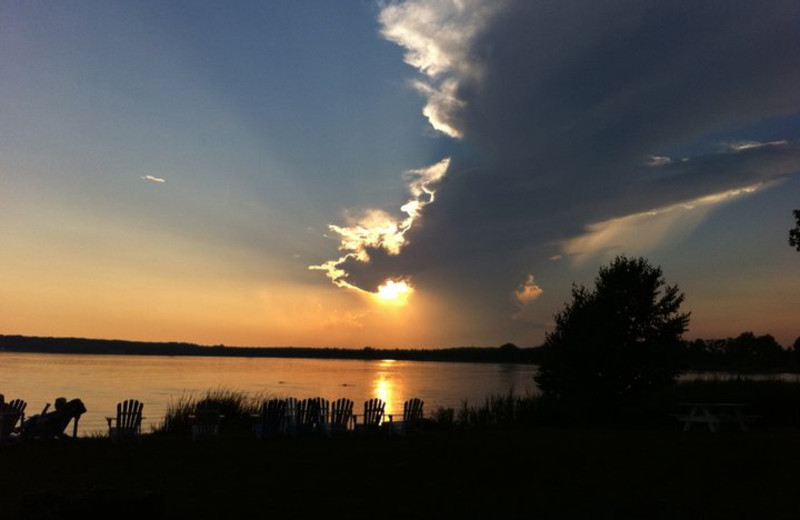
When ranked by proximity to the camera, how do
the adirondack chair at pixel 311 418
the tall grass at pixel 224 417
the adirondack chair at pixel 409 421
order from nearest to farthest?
the adirondack chair at pixel 311 418, the adirondack chair at pixel 409 421, the tall grass at pixel 224 417

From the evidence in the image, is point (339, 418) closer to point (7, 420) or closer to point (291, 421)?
point (291, 421)

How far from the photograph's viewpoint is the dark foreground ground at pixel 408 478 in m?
8.73

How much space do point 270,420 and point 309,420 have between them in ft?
3.97

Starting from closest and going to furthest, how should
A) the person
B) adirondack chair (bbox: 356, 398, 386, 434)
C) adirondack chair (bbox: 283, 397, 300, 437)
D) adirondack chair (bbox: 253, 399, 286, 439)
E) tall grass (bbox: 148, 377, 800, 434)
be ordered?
the person
adirondack chair (bbox: 253, 399, 286, 439)
adirondack chair (bbox: 283, 397, 300, 437)
adirondack chair (bbox: 356, 398, 386, 434)
tall grass (bbox: 148, 377, 800, 434)

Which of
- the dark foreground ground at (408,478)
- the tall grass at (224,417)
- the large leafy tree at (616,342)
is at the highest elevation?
the large leafy tree at (616,342)

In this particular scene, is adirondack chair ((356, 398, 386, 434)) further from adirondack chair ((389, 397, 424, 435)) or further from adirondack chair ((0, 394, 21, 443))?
adirondack chair ((0, 394, 21, 443))

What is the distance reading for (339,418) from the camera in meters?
20.1

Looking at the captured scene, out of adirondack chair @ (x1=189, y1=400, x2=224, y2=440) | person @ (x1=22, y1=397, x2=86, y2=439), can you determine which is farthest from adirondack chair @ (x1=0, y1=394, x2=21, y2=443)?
adirondack chair @ (x1=189, y1=400, x2=224, y2=440)

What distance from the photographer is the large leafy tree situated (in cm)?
2641

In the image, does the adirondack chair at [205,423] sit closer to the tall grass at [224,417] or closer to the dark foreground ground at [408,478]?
the dark foreground ground at [408,478]

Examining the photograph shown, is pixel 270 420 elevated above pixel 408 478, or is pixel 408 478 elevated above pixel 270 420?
pixel 270 420

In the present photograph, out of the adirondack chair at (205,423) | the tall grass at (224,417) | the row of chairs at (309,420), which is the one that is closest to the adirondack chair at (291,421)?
the row of chairs at (309,420)

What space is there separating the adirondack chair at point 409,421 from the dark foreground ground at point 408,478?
2.00 m

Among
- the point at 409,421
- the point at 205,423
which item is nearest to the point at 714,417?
the point at 409,421
